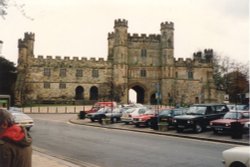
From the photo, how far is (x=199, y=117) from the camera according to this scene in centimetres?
2547

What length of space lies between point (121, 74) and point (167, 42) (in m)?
10.9

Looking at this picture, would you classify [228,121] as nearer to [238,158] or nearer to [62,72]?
[238,158]

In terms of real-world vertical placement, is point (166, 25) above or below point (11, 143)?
above

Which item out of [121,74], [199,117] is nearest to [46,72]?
[121,74]

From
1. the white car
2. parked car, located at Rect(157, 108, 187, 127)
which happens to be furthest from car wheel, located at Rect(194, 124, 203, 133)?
the white car

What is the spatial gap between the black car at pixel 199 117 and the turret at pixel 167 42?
49150 mm

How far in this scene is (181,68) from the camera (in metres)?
78.3

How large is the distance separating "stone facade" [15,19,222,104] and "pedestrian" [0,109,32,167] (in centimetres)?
6661

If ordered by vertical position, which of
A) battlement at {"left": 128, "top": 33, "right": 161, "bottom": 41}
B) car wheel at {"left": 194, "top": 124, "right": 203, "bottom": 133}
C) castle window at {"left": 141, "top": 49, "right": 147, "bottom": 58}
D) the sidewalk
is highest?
battlement at {"left": 128, "top": 33, "right": 161, "bottom": 41}

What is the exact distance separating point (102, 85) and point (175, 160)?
63.3 m

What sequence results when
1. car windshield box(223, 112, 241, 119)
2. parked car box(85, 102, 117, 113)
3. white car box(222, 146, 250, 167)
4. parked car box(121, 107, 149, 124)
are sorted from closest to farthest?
white car box(222, 146, 250, 167)
car windshield box(223, 112, 241, 119)
parked car box(121, 107, 149, 124)
parked car box(85, 102, 117, 113)

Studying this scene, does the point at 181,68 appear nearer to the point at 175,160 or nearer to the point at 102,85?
the point at 102,85

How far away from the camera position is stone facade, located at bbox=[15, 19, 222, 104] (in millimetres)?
74188

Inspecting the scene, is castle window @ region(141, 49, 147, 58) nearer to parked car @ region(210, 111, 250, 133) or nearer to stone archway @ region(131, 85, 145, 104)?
stone archway @ region(131, 85, 145, 104)
